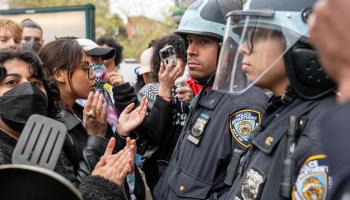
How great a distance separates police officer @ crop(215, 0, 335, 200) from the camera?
5.78 ft

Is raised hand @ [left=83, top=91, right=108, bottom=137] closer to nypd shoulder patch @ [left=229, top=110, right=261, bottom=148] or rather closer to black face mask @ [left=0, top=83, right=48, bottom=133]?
black face mask @ [left=0, top=83, right=48, bottom=133]

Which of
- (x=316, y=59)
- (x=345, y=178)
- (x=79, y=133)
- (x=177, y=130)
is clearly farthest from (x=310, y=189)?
(x=177, y=130)

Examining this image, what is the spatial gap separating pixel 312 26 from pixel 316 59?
1.10 meters

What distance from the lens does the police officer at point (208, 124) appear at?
2756 mm

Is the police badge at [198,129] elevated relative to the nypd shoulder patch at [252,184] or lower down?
lower down

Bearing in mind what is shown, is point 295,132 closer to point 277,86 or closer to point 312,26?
point 277,86

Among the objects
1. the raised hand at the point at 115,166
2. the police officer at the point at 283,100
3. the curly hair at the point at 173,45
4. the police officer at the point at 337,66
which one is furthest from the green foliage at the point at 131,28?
the police officer at the point at 337,66

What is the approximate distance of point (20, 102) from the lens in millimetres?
2270

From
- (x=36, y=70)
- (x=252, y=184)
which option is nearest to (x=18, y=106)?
(x=36, y=70)

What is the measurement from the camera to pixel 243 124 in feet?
8.96

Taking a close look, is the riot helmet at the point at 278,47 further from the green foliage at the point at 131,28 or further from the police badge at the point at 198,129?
the green foliage at the point at 131,28

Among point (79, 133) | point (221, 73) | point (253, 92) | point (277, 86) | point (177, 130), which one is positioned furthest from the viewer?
point (177, 130)

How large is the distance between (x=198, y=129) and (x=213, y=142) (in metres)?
0.17

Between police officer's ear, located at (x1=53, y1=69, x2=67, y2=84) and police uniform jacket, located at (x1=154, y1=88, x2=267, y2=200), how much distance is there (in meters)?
0.98
